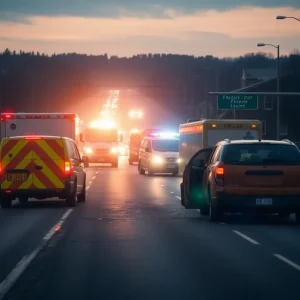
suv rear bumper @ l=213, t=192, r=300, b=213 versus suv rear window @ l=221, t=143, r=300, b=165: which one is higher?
suv rear window @ l=221, t=143, r=300, b=165

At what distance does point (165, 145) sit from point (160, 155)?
69.2 inches

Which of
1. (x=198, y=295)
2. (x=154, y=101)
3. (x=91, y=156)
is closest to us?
(x=198, y=295)

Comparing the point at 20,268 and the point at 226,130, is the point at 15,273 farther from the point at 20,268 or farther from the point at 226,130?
the point at 226,130

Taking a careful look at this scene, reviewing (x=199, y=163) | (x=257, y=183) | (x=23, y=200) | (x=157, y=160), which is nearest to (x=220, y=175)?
(x=257, y=183)

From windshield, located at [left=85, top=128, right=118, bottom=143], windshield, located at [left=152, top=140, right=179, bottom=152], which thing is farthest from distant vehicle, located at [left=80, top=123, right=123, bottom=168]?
windshield, located at [left=152, top=140, right=179, bottom=152]

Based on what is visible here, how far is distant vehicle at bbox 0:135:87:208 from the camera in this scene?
25.5m

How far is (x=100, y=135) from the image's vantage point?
6475cm

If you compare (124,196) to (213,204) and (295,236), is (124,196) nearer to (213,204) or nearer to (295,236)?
(213,204)

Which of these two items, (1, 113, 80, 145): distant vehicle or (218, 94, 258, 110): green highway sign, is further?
(218, 94, 258, 110): green highway sign

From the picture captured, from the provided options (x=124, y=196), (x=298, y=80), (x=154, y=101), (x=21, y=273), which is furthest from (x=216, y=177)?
(x=154, y=101)

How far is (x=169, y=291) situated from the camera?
11.1 meters

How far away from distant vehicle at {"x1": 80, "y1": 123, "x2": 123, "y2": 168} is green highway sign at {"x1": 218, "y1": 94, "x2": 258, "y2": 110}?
11447 mm

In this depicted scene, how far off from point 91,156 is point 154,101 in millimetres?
98161

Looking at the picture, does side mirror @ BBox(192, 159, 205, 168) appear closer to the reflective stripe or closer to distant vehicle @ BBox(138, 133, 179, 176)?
the reflective stripe
